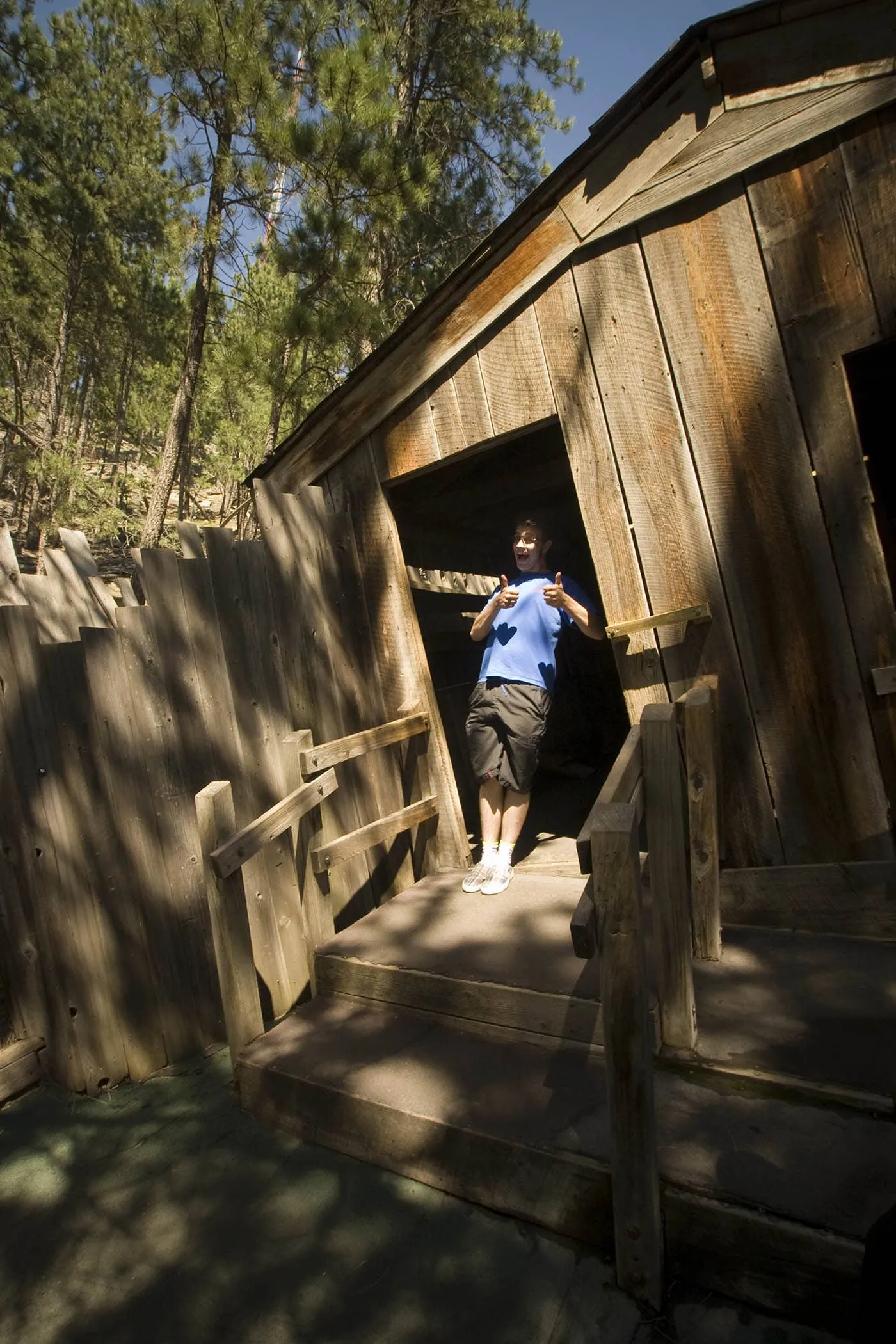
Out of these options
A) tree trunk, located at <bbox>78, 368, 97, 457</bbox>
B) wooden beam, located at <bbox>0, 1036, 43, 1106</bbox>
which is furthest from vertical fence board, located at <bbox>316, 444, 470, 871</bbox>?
tree trunk, located at <bbox>78, 368, 97, 457</bbox>

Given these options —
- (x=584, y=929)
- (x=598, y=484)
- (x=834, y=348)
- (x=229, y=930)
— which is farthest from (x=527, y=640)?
(x=584, y=929)

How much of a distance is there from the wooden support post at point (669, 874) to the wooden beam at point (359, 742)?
5.36ft

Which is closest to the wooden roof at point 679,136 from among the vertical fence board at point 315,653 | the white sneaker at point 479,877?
the vertical fence board at point 315,653

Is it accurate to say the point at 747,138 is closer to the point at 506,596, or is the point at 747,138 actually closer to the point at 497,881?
the point at 506,596

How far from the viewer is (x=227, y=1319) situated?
6.26ft

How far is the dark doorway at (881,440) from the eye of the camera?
4.36m

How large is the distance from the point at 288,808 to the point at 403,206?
23.8 ft

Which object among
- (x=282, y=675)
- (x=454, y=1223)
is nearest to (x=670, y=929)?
(x=454, y=1223)

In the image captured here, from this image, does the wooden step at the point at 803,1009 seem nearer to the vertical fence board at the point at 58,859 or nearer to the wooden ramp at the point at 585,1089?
the wooden ramp at the point at 585,1089

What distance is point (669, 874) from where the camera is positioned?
2.31 m

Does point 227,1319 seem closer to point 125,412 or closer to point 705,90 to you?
point 705,90

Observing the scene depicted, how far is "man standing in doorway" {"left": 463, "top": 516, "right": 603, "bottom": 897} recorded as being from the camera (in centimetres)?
374

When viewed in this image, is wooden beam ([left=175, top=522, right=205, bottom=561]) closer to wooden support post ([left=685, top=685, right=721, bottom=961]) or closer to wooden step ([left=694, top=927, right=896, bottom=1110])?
wooden support post ([left=685, top=685, right=721, bottom=961])

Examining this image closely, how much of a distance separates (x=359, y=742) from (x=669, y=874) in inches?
70.5
